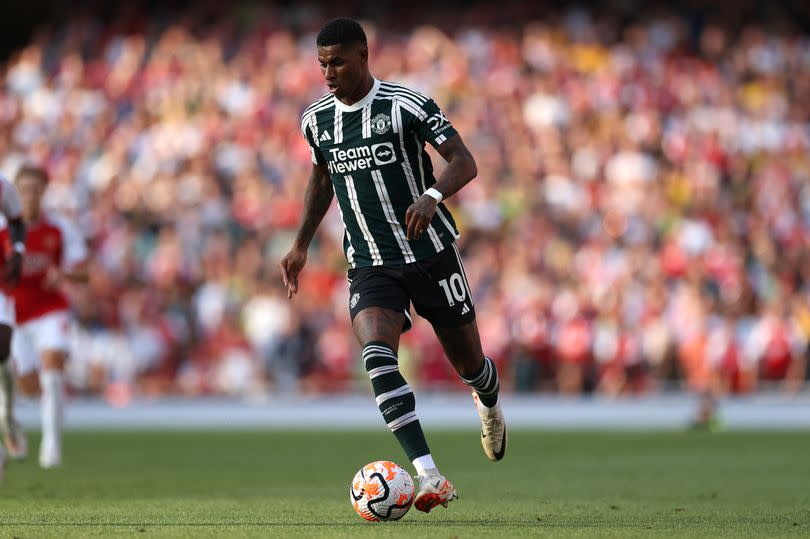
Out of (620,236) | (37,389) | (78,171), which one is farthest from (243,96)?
(37,389)

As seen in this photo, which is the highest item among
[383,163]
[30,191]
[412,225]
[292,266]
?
[30,191]

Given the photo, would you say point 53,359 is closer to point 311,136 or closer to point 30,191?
point 30,191

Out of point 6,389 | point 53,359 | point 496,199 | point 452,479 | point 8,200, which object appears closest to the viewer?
point 8,200

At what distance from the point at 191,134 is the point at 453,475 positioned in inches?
574

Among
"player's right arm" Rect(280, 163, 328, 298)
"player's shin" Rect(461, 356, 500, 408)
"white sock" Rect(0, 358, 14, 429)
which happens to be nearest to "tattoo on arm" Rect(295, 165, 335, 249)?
"player's right arm" Rect(280, 163, 328, 298)

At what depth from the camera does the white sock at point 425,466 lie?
23.4 ft

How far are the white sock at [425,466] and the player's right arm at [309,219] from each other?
1.40 meters

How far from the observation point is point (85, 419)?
2019 centimetres

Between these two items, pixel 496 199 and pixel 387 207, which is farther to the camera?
pixel 496 199

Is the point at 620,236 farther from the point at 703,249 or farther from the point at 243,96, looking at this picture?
the point at 243,96

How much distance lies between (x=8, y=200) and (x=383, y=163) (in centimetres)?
345

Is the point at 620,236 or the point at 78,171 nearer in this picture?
the point at 620,236

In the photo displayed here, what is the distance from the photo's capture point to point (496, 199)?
22406 millimetres

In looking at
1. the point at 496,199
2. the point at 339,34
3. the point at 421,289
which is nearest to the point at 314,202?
the point at 421,289
